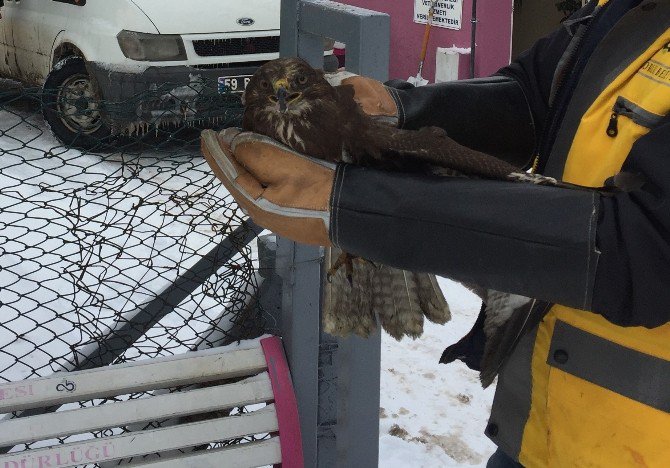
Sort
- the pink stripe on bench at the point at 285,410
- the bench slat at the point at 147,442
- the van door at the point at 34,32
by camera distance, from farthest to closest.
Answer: the van door at the point at 34,32, the pink stripe on bench at the point at 285,410, the bench slat at the point at 147,442

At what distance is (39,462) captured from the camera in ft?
7.43

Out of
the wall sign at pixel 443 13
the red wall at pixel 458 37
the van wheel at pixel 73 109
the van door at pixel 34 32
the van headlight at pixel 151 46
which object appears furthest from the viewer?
the wall sign at pixel 443 13

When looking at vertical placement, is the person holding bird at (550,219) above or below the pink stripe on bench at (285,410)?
above

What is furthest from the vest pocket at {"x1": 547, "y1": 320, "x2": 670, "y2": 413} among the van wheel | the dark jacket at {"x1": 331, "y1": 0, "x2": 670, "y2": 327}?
the van wheel

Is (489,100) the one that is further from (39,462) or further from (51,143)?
(51,143)

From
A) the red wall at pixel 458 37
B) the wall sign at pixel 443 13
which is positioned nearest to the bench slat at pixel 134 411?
the red wall at pixel 458 37

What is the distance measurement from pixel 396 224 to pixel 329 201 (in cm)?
17

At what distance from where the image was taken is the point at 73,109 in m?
3.20

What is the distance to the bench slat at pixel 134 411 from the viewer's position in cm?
229

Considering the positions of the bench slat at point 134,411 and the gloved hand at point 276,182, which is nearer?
the gloved hand at point 276,182

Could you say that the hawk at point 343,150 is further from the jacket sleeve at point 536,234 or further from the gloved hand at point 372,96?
the jacket sleeve at point 536,234

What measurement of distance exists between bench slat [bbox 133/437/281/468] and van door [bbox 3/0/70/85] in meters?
5.66

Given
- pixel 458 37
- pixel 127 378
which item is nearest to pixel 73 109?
pixel 127 378

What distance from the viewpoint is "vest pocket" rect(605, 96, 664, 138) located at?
150 centimetres
